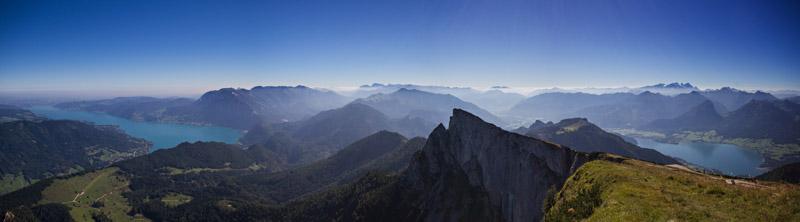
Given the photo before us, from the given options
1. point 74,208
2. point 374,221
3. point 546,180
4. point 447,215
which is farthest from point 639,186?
point 74,208

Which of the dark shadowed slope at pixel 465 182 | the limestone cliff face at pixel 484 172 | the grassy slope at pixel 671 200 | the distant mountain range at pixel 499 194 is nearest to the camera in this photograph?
the grassy slope at pixel 671 200

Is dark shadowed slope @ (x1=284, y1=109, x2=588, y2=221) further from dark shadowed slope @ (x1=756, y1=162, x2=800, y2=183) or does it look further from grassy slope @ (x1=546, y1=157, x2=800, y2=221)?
dark shadowed slope @ (x1=756, y1=162, x2=800, y2=183)

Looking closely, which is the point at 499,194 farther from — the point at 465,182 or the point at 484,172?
the point at 465,182

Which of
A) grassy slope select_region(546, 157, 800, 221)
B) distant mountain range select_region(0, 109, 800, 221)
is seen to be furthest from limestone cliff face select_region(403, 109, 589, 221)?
grassy slope select_region(546, 157, 800, 221)

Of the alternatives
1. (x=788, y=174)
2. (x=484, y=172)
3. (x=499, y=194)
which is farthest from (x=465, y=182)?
(x=788, y=174)

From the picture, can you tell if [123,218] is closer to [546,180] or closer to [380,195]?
[380,195]

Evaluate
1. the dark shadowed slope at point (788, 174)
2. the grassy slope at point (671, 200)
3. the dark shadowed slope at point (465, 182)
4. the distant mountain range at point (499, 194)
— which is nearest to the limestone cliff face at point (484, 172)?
the dark shadowed slope at point (465, 182)

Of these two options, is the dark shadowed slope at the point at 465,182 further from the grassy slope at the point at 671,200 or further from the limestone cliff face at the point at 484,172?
the grassy slope at the point at 671,200
